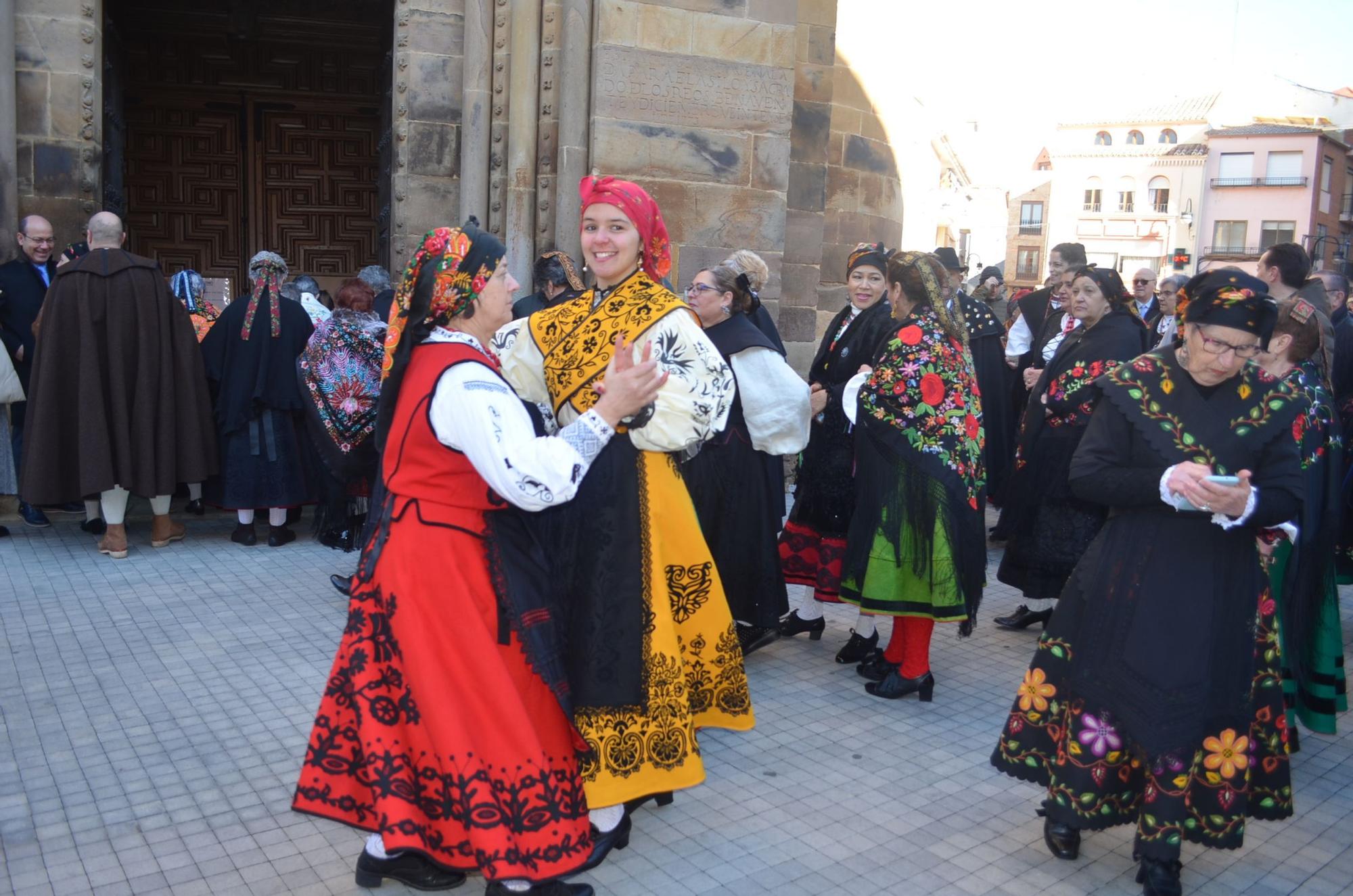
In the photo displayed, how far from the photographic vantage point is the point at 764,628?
4.84m

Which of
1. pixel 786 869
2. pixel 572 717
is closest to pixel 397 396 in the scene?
pixel 572 717

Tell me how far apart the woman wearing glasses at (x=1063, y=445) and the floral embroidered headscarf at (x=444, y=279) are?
334cm

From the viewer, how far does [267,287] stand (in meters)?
6.80

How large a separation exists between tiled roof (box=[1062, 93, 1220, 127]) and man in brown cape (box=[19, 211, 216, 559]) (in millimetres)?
57106

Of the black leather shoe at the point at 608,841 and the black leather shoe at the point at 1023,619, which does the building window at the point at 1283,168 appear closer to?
the black leather shoe at the point at 1023,619

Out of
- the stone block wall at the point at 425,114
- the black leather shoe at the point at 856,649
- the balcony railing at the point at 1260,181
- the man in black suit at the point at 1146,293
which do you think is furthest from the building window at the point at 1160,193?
the black leather shoe at the point at 856,649

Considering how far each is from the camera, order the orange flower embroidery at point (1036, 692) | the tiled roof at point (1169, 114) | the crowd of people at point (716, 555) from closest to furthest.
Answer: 1. the crowd of people at point (716, 555)
2. the orange flower embroidery at point (1036, 692)
3. the tiled roof at point (1169, 114)

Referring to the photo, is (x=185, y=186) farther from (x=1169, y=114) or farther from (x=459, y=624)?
(x=1169, y=114)

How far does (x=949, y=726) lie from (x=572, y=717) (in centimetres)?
214

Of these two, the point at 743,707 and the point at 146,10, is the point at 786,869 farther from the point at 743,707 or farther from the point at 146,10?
the point at 146,10

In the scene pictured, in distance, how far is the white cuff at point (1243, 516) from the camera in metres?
2.90

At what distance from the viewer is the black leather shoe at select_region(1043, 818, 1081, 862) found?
3.31 meters

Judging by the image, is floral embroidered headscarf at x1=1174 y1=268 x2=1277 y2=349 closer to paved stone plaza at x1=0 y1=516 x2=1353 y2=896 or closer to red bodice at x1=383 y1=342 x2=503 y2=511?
paved stone plaza at x1=0 y1=516 x2=1353 y2=896

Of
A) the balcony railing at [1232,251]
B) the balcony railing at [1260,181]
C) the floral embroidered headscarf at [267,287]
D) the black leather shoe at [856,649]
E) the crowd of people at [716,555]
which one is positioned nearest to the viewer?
the crowd of people at [716,555]
